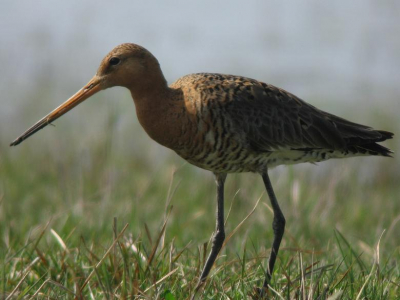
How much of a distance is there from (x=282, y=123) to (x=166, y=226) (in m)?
1.45

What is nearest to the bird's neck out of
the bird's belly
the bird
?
the bird

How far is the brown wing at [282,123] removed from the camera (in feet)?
16.5

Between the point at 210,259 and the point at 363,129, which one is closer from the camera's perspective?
the point at 210,259

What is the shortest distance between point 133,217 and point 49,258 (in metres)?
1.36

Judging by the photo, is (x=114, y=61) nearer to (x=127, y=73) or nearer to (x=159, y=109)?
(x=127, y=73)

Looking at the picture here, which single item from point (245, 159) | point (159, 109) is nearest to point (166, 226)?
point (245, 159)

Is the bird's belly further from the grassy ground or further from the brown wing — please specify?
the grassy ground

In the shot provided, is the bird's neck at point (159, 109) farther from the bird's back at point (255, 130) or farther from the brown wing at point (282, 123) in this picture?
the brown wing at point (282, 123)

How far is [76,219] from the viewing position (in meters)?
5.93

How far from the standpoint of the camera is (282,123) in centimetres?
521

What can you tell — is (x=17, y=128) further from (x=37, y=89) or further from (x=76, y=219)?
(x=76, y=219)

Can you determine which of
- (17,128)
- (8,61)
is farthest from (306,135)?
(8,61)

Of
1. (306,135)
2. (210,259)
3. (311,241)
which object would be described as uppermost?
(306,135)

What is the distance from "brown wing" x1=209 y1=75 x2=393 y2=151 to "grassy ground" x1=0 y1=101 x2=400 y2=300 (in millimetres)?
425
